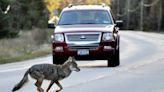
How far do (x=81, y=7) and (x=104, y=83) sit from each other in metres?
7.54

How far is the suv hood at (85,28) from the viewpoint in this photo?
21703 mm

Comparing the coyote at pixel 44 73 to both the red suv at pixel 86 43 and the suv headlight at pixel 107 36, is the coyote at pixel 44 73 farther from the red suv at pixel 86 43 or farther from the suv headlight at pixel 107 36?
the suv headlight at pixel 107 36

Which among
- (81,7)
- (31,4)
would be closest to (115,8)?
(31,4)

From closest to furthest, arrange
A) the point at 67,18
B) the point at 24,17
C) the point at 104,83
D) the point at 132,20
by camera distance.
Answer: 1. the point at 104,83
2. the point at 67,18
3. the point at 24,17
4. the point at 132,20

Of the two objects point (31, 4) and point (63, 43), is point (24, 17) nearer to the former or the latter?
point (31, 4)

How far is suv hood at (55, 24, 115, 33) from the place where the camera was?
21703mm

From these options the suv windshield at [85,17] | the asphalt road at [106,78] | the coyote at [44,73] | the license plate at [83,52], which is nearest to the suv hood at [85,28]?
the suv windshield at [85,17]

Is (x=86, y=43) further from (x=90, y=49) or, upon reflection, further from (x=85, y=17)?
(x=85, y=17)

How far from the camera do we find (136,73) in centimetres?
1934

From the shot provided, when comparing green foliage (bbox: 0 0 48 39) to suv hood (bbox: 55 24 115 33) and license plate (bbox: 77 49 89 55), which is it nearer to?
suv hood (bbox: 55 24 115 33)

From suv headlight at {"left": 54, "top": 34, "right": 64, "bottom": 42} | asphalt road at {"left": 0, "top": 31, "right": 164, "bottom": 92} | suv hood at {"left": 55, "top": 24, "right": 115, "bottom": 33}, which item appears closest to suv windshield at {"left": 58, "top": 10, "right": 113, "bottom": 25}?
suv hood at {"left": 55, "top": 24, "right": 115, "bottom": 33}

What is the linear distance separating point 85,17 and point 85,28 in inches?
47.1

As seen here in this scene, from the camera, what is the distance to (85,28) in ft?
72.0

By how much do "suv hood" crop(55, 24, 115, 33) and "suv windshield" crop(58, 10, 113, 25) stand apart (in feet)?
1.39
